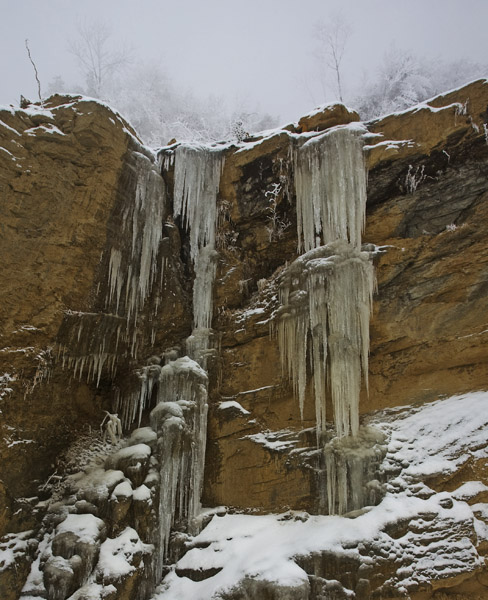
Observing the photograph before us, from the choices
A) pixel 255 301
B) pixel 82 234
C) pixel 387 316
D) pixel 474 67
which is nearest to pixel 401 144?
pixel 387 316

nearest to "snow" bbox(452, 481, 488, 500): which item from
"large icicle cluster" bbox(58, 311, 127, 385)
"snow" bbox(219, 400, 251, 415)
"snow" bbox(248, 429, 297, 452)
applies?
"snow" bbox(248, 429, 297, 452)

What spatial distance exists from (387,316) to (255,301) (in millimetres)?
3148

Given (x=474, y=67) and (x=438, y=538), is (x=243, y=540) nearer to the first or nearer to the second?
(x=438, y=538)

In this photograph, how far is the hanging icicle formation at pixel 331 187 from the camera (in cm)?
1136

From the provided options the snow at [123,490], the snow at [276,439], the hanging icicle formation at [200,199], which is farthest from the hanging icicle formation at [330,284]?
the snow at [123,490]

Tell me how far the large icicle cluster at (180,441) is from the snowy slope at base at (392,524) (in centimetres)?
59

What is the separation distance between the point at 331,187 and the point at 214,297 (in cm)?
380

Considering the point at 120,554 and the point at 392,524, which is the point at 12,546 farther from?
the point at 392,524

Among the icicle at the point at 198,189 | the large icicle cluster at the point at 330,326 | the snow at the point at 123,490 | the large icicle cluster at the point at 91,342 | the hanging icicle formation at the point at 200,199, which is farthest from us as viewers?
the icicle at the point at 198,189

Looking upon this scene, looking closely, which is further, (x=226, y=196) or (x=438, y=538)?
(x=226, y=196)

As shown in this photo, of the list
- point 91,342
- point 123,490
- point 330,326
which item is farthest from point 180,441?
point 330,326

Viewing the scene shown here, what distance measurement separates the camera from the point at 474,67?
23.6m

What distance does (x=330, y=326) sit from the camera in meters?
10.5

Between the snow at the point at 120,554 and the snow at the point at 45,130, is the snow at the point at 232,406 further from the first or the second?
the snow at the point at 45,130
